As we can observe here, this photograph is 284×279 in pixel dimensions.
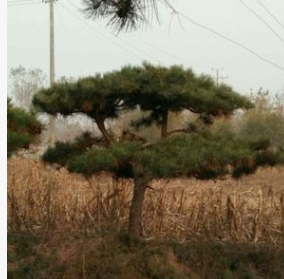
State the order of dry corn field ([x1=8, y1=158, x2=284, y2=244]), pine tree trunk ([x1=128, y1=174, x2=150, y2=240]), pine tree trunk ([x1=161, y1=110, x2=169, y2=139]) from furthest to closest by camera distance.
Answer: dry corn field ([x1=8, y1=158, x2=284, y2=244]), pine tree trunk ([x1=161, y1=110, x2=169, y2=139]), pine tree trunk ([x1=128, y1=174, x2=150, y2=240])

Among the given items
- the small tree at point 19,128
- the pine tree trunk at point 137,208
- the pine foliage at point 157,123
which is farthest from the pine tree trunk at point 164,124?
the small tree at point 19,128

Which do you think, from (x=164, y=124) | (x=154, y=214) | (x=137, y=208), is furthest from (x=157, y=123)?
(x=154, y=214)

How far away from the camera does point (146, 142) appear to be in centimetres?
341

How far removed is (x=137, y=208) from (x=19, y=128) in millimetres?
929

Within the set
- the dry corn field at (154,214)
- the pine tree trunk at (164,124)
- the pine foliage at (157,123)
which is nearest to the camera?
the pine foliage at (157,123)

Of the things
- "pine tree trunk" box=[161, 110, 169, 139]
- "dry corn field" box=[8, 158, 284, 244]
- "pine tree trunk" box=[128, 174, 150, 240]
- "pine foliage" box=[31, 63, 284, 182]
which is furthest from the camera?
"dry corn field" box=[8, 158, 284, 244]

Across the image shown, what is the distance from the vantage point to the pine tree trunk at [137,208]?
3410 millimetres

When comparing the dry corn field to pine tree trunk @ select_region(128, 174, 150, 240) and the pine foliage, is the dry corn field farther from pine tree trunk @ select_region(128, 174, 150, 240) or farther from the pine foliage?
the pine foliage

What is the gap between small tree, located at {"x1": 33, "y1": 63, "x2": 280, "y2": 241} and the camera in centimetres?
297

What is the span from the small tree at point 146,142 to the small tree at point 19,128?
0.14 m

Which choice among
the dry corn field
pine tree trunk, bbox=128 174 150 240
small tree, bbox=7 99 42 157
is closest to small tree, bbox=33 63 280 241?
pine tree trunk, bbox=128 174 150 240

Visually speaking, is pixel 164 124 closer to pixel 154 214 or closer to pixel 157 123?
pixel 157 123

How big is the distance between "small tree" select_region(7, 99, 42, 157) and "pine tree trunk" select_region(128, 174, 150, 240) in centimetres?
76

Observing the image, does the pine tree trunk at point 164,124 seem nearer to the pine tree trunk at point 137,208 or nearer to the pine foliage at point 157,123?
the pine foliage at point 157,123
